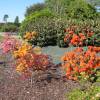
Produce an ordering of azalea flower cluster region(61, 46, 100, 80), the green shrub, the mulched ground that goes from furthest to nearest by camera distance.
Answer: the green shrub < azalea flower cluster region(61, 46, 100, 80) < the mulched ground

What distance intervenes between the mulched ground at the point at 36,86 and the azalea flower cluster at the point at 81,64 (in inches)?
10.3

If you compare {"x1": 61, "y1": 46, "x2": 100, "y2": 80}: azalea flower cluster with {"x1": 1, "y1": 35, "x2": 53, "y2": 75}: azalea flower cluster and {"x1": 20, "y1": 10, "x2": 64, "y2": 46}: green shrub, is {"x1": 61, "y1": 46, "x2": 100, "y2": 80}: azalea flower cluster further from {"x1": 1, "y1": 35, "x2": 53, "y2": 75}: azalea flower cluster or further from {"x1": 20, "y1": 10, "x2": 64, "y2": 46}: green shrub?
{"x1": 20, "y1": 10, "x2": 64, "y2": 46}: green shrub

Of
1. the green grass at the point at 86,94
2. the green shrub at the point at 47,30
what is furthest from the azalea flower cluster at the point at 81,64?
Answer: the green shrub at the point at 47,30

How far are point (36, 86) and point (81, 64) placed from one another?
1.44 meters

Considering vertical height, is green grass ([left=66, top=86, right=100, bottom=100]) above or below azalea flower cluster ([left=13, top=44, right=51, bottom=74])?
below

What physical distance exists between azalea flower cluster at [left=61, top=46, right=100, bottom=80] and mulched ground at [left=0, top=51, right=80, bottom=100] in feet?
0.86

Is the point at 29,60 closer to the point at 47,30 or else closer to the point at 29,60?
the point at 29,60

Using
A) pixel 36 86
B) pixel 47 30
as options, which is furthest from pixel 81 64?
pixel 47 30

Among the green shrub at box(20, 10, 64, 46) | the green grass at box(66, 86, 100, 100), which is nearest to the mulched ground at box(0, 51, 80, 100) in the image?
the green grass at box(66, 86, 100, 100)

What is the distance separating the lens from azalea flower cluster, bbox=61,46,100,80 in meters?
10.2

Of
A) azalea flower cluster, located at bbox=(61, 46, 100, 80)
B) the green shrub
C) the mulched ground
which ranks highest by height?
the green shrub

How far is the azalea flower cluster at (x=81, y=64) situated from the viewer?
10.2 m

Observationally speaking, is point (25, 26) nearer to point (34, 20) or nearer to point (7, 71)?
point (34, 20)

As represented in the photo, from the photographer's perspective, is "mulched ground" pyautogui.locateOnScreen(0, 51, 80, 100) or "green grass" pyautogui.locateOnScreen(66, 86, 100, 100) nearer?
"green grass" pyautogui.locateOnScreen(66, 86, 100, 100)
